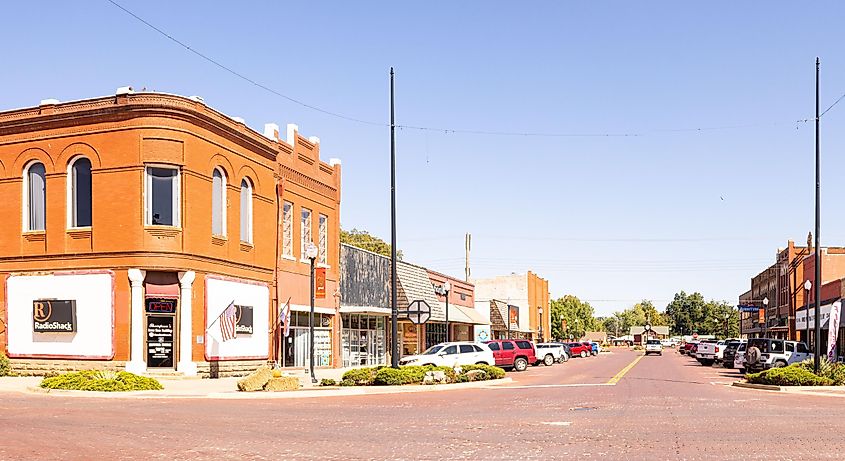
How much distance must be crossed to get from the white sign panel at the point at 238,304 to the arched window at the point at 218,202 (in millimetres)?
2024

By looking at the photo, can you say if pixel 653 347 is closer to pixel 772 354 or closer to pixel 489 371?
pixel 772 354

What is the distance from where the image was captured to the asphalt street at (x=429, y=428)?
43.1 feet

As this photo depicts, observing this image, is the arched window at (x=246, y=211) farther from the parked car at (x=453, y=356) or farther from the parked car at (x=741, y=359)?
the parked car at (x=741, y=359)

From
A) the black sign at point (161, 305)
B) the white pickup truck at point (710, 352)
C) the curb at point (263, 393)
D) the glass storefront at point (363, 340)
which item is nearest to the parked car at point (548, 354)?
the white pickup truck at point (710, 352)

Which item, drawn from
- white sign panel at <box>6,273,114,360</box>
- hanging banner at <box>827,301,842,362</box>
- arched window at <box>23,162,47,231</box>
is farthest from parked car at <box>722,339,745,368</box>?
arched window at <box>23,162,47,231</box>

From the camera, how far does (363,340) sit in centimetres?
5041

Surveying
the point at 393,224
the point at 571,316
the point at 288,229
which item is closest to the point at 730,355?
the point at 288,229

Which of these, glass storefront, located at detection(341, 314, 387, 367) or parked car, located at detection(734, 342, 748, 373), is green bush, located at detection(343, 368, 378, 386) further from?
parked car, located at detection(734, 342, 748, 373)

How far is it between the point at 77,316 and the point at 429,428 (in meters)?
21.7

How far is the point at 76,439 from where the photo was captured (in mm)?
14500

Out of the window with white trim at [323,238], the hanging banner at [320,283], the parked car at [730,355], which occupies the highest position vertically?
the window with white trim at [323,238]

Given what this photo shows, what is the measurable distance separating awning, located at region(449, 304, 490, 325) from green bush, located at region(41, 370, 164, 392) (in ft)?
114

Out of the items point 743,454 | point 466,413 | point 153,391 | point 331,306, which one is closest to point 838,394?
point 466,413

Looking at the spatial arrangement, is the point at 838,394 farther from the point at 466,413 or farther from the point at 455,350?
the point at 455,350
